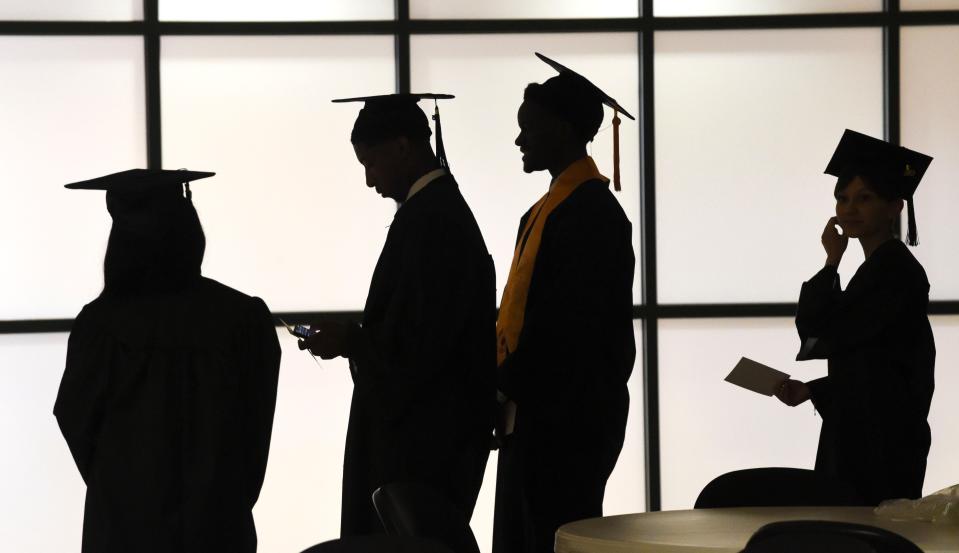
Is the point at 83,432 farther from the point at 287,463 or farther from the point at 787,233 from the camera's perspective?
the point at 787,233

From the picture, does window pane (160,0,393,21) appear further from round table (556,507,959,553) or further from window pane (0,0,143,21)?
round table (556,507,959,553)

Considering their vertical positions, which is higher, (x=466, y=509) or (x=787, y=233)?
(x=787, y=233)

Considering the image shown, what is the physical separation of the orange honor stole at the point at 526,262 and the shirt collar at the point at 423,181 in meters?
0.33

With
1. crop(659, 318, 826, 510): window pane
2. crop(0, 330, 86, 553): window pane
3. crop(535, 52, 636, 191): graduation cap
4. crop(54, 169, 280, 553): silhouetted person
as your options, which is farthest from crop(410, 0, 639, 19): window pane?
crop(54, 169, 280, 553): silhouetted person

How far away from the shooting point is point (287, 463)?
436 centimetres

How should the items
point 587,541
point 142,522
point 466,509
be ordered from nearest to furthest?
point 587,541 → point 142,522 → point 466,509

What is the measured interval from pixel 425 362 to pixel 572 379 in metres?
0.39

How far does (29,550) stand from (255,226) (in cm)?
139

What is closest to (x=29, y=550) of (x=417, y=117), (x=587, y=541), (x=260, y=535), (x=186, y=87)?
(x=260, y=535)

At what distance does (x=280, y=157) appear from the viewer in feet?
14.2

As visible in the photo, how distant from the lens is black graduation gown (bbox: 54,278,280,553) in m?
2.38

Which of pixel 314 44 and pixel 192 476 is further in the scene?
pixel 314 44

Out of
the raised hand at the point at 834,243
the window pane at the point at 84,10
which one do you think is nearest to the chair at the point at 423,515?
the raised hand at the point at 834,243

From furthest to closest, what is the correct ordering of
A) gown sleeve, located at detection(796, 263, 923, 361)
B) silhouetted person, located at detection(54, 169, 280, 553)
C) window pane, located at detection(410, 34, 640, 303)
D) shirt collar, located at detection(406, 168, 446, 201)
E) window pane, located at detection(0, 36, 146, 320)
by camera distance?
window pane, located at detection(410, 34, 640, 303) → window pane, located at detection(0, 36, 146, 320) → gown sleeve, located at detection(796, 263, 923, 361) → shirt collar, located at detection(406, 168, 446, 201) → silhouetted person, located at detection(54, 169, 280, 553)
